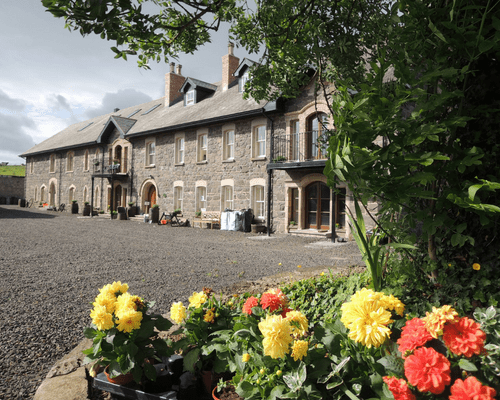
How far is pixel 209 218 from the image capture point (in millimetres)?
17328

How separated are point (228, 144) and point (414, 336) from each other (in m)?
16.1

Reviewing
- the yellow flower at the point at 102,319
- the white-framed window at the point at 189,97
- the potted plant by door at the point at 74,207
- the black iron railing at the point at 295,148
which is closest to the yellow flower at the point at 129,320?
the yellow flower at the point at 102,319

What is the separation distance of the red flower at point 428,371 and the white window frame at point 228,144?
15859mm

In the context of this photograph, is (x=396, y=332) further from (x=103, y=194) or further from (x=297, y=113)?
(x=103, y=194)

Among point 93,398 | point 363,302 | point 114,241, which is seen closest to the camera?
point 363,302

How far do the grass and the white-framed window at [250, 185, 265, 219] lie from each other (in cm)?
5464

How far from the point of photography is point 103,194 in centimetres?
2508

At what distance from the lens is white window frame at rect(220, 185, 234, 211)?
16.9 metres

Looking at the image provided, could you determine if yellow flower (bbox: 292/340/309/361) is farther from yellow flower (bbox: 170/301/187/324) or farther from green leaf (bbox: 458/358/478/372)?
yellow flower (bbox: 170/301/187/324)

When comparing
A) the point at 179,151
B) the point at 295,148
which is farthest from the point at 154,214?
the point at 295,148

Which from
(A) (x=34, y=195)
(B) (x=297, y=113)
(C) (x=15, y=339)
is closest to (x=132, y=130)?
(B) (x=297, y=113)

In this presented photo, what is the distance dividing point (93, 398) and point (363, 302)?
1.75 metres

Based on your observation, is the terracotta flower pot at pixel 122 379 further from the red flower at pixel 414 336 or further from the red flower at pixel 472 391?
the red flower at pixel 472 391

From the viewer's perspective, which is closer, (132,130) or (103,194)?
(132,130)
